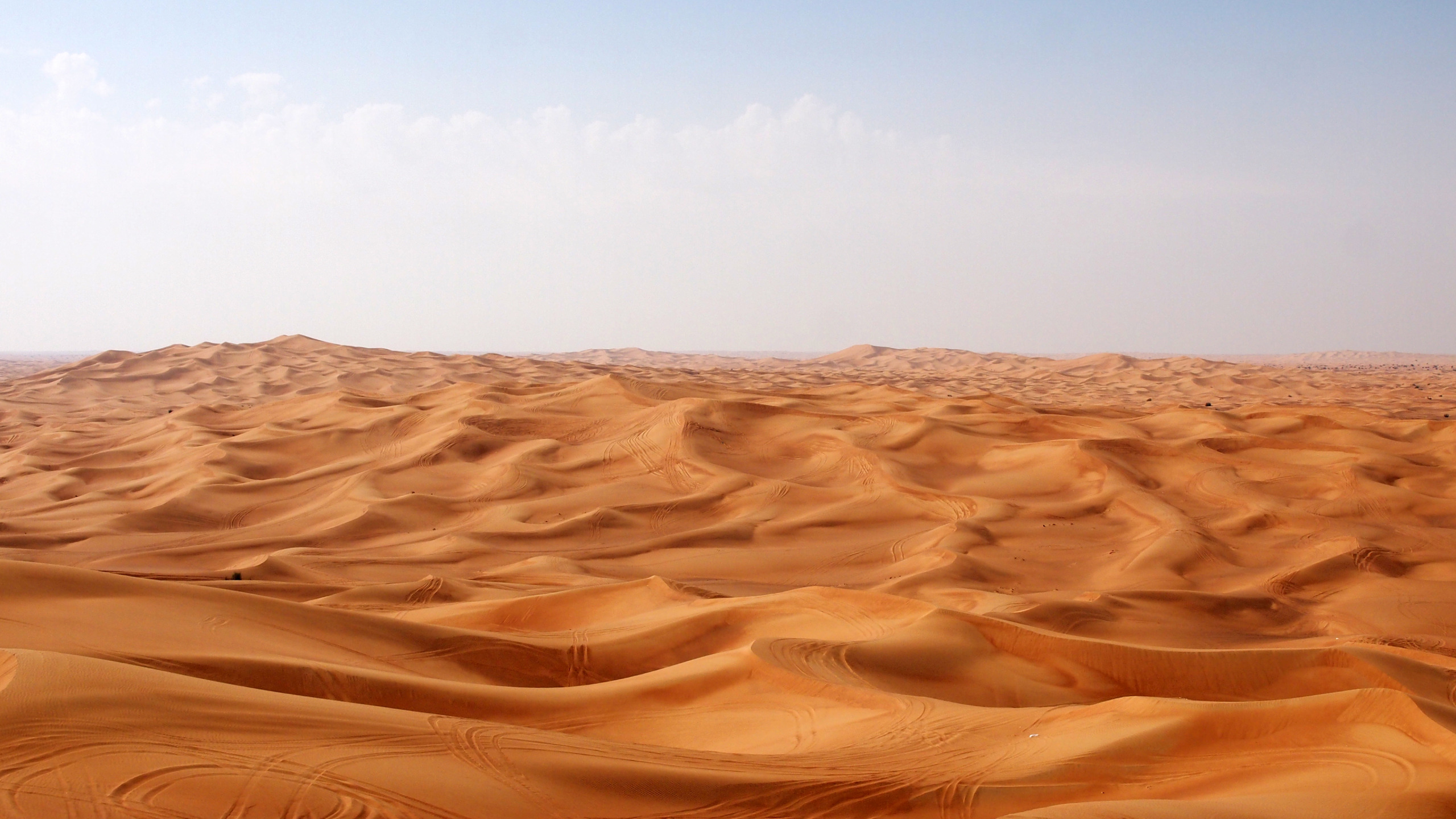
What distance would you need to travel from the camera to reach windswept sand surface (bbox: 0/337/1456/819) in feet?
12.4

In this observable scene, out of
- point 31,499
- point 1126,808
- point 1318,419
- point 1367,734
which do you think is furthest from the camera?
point 1318,419

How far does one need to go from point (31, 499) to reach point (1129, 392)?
34.3 m

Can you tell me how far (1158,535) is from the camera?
1185 cm

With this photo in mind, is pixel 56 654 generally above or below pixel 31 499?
above

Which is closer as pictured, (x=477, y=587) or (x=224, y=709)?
(x=224, y=709)

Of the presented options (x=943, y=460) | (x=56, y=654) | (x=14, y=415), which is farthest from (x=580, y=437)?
(x=14, y=415)

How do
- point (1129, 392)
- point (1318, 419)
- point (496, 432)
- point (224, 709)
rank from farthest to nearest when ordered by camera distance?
point (1129, 392), point (1318, 419), point (496, 432), point (224, 709)

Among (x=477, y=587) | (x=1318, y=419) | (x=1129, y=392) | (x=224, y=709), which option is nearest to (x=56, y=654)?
(x=224, y=709)

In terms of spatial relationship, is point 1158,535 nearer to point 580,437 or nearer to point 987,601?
point 987,601

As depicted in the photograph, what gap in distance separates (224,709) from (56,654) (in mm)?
747

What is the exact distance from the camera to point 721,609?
24.3 ft

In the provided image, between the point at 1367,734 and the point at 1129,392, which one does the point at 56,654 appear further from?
the point at 1129,392

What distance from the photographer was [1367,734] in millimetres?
4352

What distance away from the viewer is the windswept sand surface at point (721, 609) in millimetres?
3775
